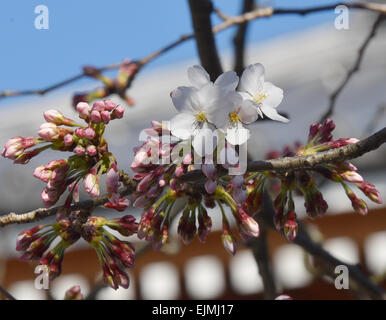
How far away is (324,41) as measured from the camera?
20.3 feet

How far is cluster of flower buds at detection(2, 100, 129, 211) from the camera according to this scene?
0.93 metres

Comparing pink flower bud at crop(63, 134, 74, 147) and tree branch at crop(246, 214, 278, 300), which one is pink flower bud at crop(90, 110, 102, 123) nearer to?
pink flower bud at crop(63, 134, 74, 147)

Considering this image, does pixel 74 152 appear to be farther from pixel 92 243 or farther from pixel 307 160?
pixel 307 160

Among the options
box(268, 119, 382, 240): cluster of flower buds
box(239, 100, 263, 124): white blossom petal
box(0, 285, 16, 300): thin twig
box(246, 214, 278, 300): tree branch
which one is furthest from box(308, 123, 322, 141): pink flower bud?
box(0, 285, 16, 300): thin twig

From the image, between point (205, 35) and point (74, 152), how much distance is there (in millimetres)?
553

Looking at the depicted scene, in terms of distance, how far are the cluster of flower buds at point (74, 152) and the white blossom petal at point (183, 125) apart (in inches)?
5.0

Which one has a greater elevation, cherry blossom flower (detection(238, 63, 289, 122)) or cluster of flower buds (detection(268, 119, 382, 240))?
cherry blossom flower (detection(238, 63, 289, 122))

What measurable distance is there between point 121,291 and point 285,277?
1101mm

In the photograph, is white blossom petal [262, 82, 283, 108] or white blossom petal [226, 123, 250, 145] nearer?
white blossom petal [226, 123, 250, 145]

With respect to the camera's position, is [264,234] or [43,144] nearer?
[43,144]

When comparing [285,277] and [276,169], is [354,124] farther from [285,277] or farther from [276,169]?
[276,169]

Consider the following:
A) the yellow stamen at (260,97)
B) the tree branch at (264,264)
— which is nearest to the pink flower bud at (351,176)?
the yellow stamen at (260,97)

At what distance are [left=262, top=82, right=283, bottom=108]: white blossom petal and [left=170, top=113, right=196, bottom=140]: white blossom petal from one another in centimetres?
15
